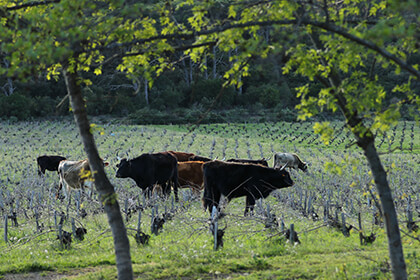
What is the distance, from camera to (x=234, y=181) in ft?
→ 53.9

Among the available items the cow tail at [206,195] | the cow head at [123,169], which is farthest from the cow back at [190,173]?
the cow tail at [206,195]

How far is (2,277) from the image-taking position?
34.0 ft

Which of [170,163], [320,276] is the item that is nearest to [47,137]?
[170,163]

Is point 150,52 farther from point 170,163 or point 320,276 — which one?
point 170,163

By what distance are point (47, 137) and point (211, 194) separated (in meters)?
35.4

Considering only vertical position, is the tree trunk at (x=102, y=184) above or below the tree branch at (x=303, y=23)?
below

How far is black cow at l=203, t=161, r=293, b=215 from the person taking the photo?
53.8 ft

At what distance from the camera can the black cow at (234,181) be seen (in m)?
16.4

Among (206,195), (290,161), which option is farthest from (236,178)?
(290,161)

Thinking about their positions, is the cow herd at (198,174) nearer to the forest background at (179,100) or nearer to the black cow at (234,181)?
the black cow at (234,181)

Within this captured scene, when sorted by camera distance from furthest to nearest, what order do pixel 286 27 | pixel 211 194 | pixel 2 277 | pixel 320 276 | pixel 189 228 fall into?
pixel 211 194 → pixel 189 228 → pixel 2 277 → pixel 320 276 → pixel 286 27

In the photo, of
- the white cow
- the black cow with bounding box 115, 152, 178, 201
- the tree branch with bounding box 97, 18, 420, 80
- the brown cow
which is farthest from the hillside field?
the white cow

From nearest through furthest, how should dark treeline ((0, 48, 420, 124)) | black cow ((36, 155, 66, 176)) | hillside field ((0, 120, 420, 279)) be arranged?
1. hillside field ((0, 120, 420, 279))
2. black cow ((36, 155, 66, 176))
3. dark treeline ((0, 48, 420, 124))

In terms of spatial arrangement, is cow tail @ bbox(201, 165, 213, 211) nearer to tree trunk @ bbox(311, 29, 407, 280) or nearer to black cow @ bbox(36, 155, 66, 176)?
tree trunk @ bbox(311, 29, 407, 280)
